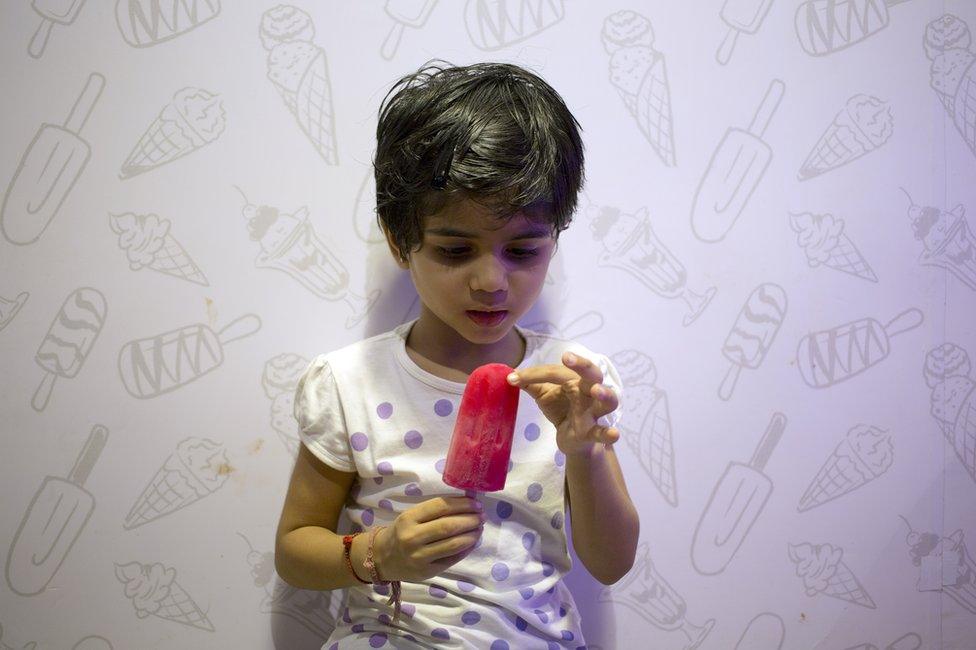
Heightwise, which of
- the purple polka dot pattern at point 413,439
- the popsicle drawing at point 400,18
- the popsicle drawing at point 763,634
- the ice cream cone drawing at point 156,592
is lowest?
the ice cream cone drawing at point 156,592

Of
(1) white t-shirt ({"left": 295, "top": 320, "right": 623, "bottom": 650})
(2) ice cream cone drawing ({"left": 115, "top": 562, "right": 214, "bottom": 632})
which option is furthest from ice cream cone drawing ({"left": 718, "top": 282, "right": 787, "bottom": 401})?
(2) ice cream cone drawing ({"left": 115, "top": 562, "right": 214, "bottom": 632})

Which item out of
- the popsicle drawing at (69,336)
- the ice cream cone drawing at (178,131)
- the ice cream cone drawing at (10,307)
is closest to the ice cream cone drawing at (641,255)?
the ice cream cone drawing at (178,131)

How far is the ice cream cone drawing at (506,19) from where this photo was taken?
139 cm

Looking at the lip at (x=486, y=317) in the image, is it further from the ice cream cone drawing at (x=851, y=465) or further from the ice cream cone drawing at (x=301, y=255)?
the ice cream cone drawing at (x=851, y=465)

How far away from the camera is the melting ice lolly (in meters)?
0.99

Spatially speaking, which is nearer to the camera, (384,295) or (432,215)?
(432,215)

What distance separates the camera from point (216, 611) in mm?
1379

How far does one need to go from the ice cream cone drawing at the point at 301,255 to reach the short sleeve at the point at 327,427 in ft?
0.62

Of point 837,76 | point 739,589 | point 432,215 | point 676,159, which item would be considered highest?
point 837,76

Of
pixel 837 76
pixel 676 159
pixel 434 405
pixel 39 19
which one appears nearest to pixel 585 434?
pixel 434 405

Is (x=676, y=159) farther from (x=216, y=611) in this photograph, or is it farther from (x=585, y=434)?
(x=216, y=611)

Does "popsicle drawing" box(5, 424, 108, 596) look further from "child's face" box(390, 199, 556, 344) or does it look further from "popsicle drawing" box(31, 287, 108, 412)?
"child's face" box(390, 199, 556, 344)

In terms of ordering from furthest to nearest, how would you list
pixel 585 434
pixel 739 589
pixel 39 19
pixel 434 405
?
pixel 739 589
pixel 39 19
pixel 434 405
pixel 585 434

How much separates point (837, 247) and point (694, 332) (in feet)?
0.98
